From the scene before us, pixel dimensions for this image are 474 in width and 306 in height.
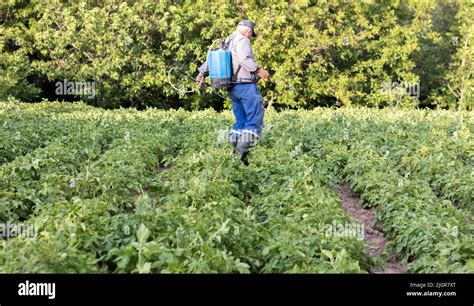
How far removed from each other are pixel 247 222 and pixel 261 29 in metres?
18.5

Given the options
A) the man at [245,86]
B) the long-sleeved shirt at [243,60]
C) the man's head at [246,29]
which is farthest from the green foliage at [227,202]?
the man's head at [246,29]

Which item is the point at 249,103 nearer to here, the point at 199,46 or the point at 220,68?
the point at 220,68

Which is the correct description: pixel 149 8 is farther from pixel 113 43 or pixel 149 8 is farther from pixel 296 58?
pixel 296 58

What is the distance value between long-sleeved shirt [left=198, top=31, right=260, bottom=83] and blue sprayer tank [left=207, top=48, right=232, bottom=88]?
0.13 meters

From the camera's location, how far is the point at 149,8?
23.7 metres

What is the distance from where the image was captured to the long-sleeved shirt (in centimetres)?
989

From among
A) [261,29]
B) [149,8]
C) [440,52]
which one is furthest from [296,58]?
[440,52]

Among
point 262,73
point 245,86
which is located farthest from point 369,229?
point 245,86

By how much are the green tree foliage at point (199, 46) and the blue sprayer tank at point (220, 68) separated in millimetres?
13568

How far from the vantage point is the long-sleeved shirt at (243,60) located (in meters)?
9.89

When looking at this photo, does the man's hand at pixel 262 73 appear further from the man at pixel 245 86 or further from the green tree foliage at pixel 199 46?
the green tree foliage at pixel 199 46

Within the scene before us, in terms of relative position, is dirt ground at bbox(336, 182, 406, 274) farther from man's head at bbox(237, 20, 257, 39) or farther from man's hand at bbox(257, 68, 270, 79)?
man's head at bbox(237, 20, 257, 39)

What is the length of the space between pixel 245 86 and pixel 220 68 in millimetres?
497

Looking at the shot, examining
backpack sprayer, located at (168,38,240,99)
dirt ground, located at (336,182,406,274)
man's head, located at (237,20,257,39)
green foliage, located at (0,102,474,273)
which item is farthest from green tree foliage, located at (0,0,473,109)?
dirt ground, located at (336,182,406,274)
